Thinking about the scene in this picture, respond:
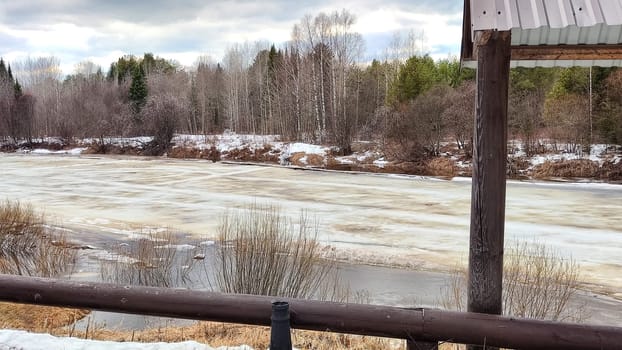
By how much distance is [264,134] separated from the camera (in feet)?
183

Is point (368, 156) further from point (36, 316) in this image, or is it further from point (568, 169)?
point (36, 316)

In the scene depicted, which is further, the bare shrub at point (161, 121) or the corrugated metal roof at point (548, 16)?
the bare shrub at point (161, 121)

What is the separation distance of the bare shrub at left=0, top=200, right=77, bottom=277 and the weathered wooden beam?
27.3 feet

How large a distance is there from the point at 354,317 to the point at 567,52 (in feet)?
8.29

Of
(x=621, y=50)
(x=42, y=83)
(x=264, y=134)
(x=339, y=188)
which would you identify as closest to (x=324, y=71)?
(x=264, y=134)

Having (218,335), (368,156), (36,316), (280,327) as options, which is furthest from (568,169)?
(280,327)

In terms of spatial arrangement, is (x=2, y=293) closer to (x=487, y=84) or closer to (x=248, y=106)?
(x=487, y=84)

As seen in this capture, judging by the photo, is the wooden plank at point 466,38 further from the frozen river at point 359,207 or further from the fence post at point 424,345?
the frozen river at point 359,207

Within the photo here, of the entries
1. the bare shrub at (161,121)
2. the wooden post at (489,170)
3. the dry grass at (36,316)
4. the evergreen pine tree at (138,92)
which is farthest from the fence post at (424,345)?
the evergreen pine tree at (138,92)

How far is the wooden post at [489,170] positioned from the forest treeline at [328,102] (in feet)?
76.9

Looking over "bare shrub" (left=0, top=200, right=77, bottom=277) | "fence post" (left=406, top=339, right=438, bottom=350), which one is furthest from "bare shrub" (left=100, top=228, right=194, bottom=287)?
"fence post" (left=406, top=339, right=438, bottom=350)

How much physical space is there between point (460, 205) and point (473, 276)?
16.2 metres

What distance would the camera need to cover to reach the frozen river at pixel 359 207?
1316cm

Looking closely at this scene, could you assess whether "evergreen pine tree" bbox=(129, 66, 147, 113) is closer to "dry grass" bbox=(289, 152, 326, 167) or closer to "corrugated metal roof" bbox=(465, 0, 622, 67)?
"dry grass" bbox=(289, 152, 326, 167)
